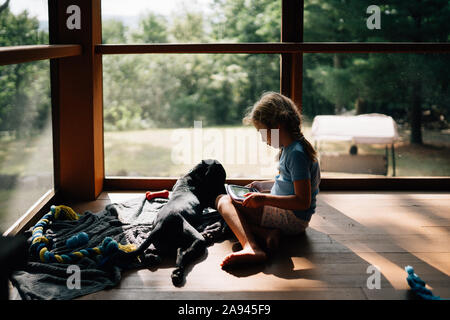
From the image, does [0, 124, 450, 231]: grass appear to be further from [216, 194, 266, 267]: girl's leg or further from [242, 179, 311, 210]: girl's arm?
[242, 179, 311, 210]: girl's arm

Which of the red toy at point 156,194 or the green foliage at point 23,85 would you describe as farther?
the red toy at point 156,194

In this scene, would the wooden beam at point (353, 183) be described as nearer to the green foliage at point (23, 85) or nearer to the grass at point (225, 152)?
the grass at point (225, 152)

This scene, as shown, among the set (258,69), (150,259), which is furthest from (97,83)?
→ (150,259)

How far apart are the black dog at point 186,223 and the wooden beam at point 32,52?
89 centimetres

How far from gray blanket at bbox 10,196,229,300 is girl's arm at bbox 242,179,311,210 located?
413mm

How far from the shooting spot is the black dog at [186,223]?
79.8 inches

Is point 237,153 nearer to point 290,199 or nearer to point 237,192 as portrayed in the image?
point 237,192

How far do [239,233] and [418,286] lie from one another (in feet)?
2.59

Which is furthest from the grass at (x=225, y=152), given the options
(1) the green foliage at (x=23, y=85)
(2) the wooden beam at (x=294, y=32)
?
(1) the green foliage at (x=23, y=85)

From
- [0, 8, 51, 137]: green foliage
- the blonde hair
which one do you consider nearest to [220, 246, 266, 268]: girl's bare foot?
the blonde hair
